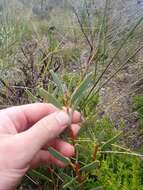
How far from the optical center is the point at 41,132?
55.8 inches

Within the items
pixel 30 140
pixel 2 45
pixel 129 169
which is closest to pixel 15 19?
pixel 2 45

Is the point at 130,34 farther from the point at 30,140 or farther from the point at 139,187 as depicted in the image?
the point at 30,140

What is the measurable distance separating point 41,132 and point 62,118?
0.08 metres

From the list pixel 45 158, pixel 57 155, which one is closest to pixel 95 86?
pixel 45 158

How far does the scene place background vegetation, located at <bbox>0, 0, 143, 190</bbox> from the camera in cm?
184

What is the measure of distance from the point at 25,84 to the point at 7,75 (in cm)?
34

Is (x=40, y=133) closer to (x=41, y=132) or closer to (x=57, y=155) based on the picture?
(x=41, y=132)

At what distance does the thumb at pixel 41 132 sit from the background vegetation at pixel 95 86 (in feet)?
0.28

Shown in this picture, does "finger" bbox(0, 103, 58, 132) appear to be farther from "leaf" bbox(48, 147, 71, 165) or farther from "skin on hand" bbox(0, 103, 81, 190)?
"leaf" bbox(48, 147, 71, 165)

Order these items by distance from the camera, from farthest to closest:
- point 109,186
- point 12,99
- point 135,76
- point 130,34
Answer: point 135,76 < point 12,99 < point 130,34 < point 109,186

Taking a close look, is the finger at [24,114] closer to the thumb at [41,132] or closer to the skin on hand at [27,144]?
the skin on hand at [27,144]

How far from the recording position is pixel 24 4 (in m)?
4.12

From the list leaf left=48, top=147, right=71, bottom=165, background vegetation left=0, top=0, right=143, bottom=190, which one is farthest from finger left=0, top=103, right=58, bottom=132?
leaf left=48, top=147, right=71, bottom=165

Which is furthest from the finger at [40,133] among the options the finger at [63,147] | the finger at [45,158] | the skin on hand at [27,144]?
the finger at [45,158]
